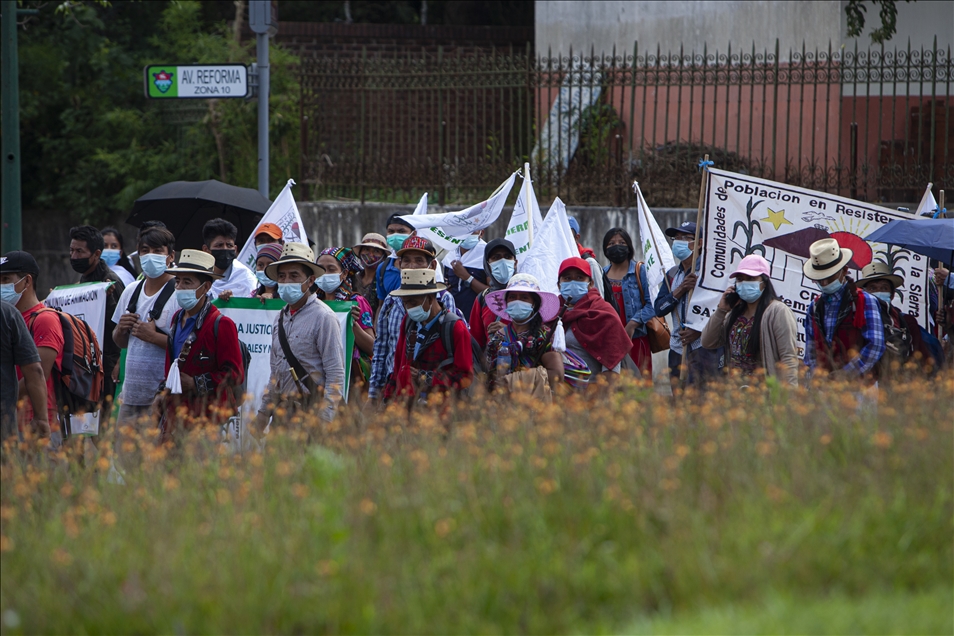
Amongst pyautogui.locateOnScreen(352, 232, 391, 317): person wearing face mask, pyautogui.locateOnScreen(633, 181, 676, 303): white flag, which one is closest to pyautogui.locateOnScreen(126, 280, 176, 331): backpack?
pyautogui.locateOnScreen(352, 232, 391, 317): person wearing face mask

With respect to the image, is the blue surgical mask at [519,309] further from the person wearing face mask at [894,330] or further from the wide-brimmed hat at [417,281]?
the person wearing face mask at [894,330]

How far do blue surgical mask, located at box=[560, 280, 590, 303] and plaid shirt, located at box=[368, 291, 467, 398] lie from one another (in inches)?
40.9

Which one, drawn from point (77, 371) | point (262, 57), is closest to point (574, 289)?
point (77, 371)

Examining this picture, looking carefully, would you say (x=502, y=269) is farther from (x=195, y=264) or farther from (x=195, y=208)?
(x=195, y=208)

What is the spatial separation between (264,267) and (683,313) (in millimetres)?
3505

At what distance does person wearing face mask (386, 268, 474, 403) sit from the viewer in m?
7.29

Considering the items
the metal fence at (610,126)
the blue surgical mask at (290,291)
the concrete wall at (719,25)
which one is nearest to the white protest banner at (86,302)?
the blue surgical mask at (290,291)

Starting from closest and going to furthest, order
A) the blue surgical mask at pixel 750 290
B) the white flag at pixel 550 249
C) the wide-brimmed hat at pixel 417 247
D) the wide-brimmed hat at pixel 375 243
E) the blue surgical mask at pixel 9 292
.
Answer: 1. the blue surgical mask at pixel 9 292
2. the blue surgical mask at pixel 750 290
3. the wide-brimmed hat at pixel 417 247
4. the white flag at pixel 550 249
5. the wide-brimmed hat at pixel 375 243

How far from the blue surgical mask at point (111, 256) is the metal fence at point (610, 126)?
15.2 feet

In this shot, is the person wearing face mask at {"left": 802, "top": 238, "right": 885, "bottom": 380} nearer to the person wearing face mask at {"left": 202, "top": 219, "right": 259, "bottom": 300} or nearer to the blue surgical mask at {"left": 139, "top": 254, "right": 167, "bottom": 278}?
the person wearing face mask at {"left": 202, "top": 219, "right": 259, "bottom": 300}

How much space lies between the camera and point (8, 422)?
6.69m

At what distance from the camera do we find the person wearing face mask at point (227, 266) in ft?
29.9

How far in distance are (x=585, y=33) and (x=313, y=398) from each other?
478 inches

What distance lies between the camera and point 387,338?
779cm
